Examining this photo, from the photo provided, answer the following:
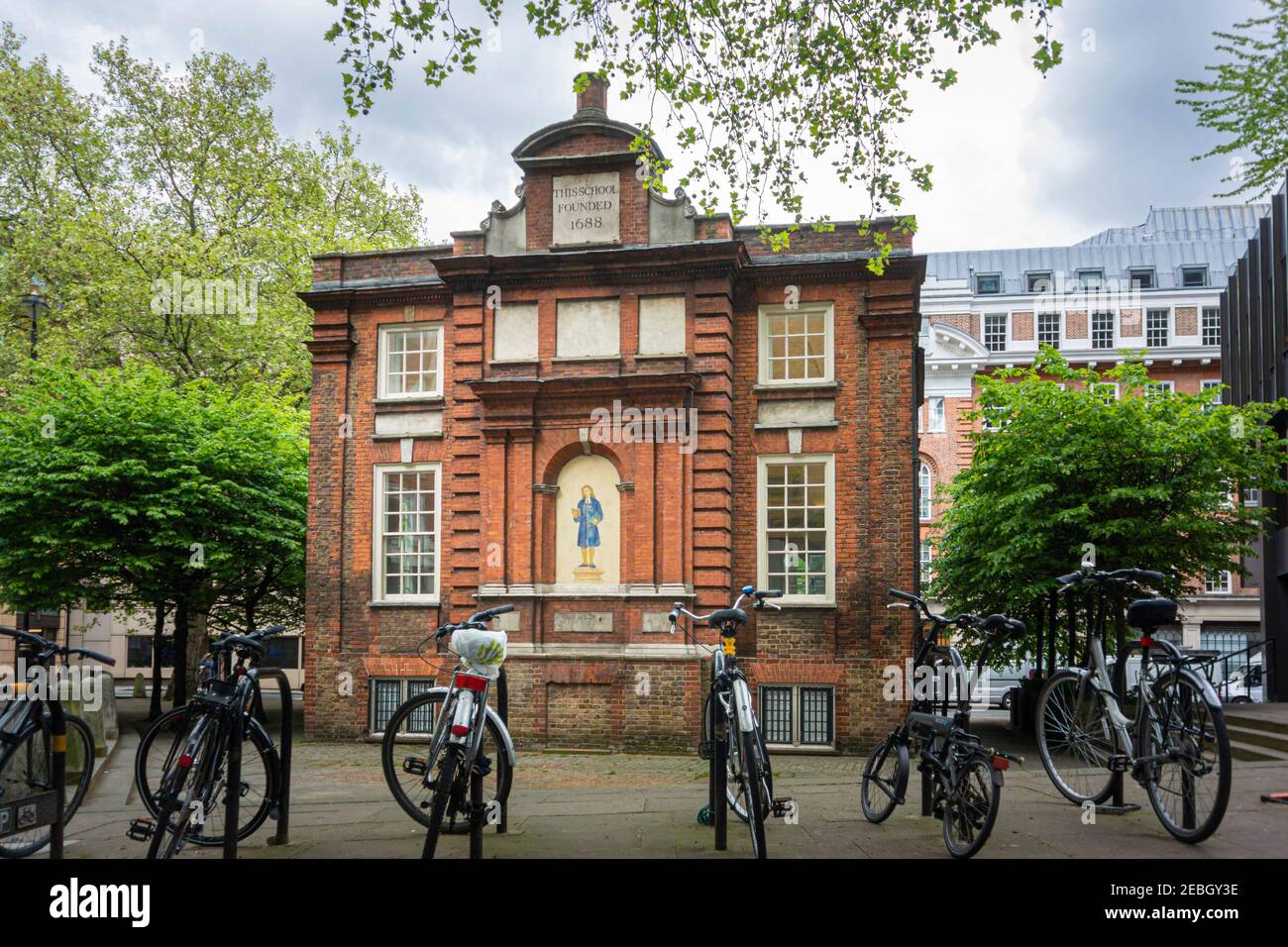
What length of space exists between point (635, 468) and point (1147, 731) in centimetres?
1195

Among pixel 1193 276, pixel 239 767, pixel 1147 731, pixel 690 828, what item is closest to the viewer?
pixel 239 767

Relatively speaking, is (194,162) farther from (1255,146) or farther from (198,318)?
(1255,146)

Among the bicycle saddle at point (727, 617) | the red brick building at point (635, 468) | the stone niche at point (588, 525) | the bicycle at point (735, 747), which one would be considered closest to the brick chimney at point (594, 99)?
the red brick building at point (635, 468)

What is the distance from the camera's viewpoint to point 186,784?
705cm

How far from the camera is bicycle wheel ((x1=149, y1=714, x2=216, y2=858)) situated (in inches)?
265

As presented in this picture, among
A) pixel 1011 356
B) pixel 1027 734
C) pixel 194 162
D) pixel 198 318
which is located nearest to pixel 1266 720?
pixel 1027 734

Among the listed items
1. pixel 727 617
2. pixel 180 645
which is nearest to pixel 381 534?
pixel 180 645

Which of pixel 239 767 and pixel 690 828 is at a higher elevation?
pixel 239 767

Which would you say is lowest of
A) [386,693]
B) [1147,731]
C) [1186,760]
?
[386,693]

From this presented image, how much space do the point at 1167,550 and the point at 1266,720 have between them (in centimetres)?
412

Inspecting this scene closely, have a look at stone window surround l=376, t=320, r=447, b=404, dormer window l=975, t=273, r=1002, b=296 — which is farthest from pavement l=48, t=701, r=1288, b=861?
dormer window l=975, t=273, r=1002, b=296

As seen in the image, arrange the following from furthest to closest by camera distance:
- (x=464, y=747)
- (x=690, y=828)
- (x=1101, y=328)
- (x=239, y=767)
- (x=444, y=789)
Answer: (x=1101, y=328) → (x=690, y=828) → (x=239, y=767) → (x=464, y=747) → (x=444, y=789)

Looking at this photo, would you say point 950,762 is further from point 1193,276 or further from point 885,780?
point 1193,276

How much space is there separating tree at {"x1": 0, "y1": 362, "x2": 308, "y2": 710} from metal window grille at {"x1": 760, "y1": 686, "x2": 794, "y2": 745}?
10679 millimetres
